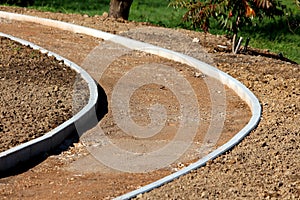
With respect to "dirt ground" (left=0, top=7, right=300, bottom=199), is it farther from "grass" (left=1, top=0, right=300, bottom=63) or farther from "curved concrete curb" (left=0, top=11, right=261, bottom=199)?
"grass" (left=1, top=0, right=300, bottom=63)

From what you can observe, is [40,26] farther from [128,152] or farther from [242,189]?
[242,189]

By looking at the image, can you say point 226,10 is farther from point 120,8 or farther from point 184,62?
point 120,8

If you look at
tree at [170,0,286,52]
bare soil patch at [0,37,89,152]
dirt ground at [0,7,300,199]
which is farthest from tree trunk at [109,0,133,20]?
dirt ground at [0,7,300,199]

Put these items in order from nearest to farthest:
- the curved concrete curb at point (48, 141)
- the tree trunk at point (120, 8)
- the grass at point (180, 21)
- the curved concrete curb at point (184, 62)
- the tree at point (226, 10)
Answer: the curved concrete curb at point (184, 62)
the curved concrete curb at point (48, 141)
the tree at point (226, 10)
the tree trunk at point (120, 8)
the grass at point (180, 21)

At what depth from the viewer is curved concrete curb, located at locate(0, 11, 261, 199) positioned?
7.66m

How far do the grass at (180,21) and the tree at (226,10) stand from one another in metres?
2.75

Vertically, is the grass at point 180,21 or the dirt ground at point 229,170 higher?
the dirt ground at point 229,170

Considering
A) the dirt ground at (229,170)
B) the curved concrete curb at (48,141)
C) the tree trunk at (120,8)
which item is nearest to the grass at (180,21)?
the tree trunk at (120,8)

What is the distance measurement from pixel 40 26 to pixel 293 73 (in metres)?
5.14

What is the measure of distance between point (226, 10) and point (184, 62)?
1109 mm

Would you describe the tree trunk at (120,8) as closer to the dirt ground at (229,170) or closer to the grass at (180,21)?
the grass at (180,21)

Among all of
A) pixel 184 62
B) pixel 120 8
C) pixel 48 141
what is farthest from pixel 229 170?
pixel 120 8

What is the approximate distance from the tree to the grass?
9.03ft

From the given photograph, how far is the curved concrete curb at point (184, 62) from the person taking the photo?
25.1 ft
